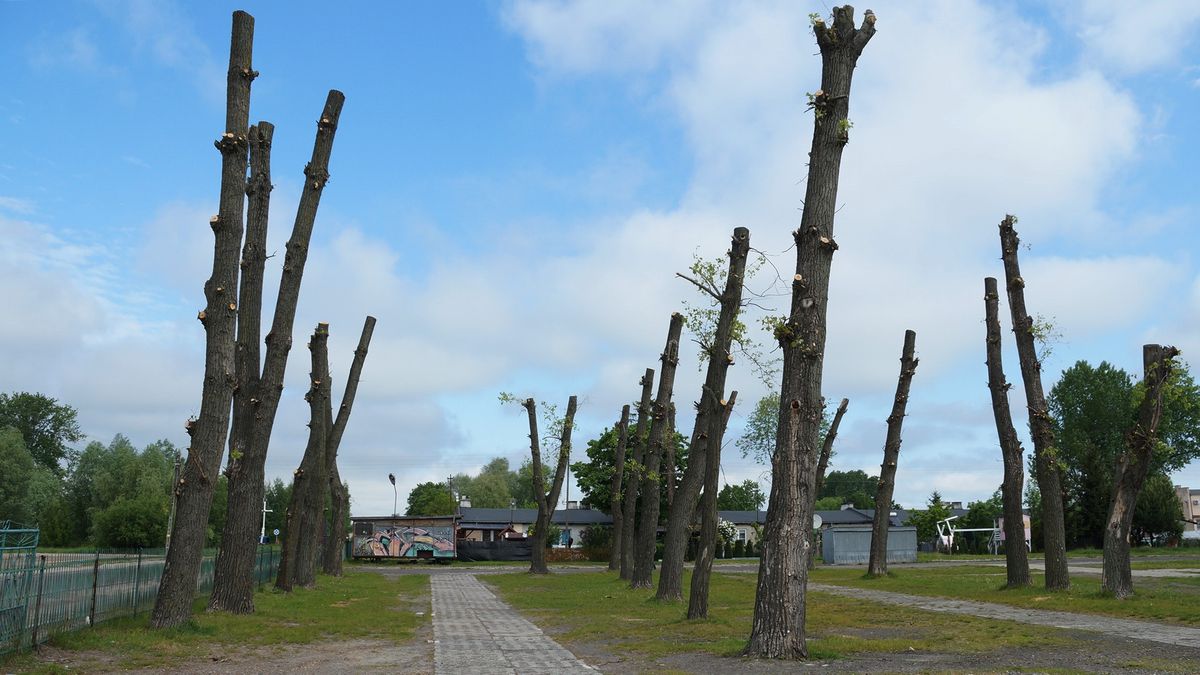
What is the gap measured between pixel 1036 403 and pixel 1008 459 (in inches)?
73.2

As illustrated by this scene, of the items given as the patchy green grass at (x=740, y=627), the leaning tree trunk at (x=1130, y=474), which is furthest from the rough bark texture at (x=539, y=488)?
the leaning tree trunk at (x=1130, y=474)

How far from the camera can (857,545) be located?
170ft

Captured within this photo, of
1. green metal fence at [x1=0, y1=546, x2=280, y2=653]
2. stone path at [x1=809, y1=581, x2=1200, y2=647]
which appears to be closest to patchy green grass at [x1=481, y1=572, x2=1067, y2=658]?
stone path at [x1=809, y1=581, x2=1200, y2=647]

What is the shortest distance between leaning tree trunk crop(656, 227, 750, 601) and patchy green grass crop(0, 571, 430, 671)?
5.41 meters

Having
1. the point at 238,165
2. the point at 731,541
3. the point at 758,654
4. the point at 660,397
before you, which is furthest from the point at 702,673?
the point at 731,541

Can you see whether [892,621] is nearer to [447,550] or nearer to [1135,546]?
[447,550]

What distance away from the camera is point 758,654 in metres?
10.8

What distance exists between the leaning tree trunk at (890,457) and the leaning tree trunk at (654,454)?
8.35 meters

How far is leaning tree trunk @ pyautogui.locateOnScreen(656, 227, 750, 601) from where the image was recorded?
57.7 ft

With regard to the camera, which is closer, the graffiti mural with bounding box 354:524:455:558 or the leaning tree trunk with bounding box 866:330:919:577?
the leaning tree trunk with bounding box 866:330:919:577

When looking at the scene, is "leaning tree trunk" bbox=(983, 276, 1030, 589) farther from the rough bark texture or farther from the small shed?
the small shed

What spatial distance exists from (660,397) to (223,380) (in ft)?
40.2

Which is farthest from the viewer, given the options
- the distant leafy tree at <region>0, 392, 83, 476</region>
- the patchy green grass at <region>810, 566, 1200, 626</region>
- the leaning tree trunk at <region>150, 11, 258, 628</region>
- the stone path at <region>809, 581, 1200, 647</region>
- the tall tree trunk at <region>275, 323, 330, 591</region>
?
the distant leafy tree at <region>0, 392, 83, 476</region>

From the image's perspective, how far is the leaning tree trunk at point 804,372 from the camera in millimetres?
10930
